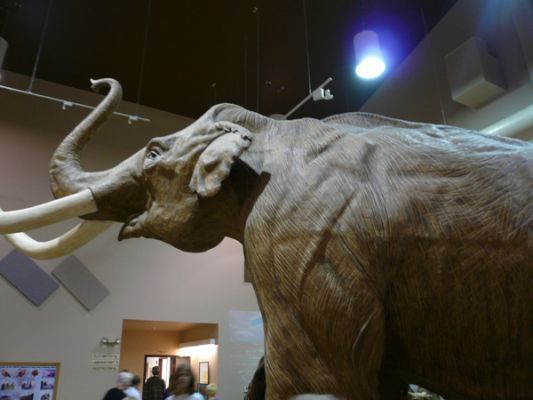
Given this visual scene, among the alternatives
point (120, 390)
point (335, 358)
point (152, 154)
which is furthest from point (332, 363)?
point (120, 390)

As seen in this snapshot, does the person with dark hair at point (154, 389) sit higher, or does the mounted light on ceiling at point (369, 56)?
the mounted light on ceiling at point (369, 56)

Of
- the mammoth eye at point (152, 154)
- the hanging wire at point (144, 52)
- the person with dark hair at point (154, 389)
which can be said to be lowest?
the person with dark hair at point (154, 389)

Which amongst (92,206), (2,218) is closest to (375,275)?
(92,206)

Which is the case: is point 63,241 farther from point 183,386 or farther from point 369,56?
point 369,56

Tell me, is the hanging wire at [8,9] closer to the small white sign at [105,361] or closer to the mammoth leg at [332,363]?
the small white sign at [105,361]

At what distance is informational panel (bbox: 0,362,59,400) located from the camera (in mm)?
4297

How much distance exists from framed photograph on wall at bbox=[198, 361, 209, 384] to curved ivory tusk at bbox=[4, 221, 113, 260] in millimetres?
4734

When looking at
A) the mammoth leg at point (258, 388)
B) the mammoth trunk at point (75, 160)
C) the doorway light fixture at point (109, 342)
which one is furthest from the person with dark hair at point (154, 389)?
the mammoth leg at point (258, 388)

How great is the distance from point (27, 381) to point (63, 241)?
12.3ft

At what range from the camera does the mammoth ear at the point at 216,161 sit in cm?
101

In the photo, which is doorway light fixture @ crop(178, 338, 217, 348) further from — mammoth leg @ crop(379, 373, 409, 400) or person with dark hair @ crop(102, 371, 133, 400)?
mammoth leg @ crop(379, 373, 409, 400)

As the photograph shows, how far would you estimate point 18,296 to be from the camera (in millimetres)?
4543

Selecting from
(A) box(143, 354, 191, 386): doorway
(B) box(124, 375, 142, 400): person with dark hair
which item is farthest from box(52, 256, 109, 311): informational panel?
(A) box(143, 354, 191, 386): doorway

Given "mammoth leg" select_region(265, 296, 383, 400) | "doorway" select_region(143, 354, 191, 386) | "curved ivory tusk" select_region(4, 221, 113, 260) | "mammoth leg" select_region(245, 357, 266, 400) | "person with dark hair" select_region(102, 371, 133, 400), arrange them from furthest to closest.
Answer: "doorway" select_region(143, 354, 191, 386), "person with dark hair" select_region(102, 371, 133, 400), "curved ivory tusk" select_region(4, 221, 113, 260), "mammoth leg" select_region(245, 357, 266, 400), "mammoth leg" select_region(265, 296, 383, 400)
